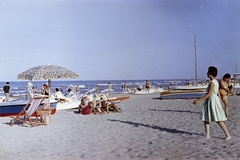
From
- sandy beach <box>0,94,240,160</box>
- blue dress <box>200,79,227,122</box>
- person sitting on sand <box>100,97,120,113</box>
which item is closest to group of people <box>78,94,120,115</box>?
person sitting on sand <box>100,97,120,113</box>

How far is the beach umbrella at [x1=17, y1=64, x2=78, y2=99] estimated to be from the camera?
996cm

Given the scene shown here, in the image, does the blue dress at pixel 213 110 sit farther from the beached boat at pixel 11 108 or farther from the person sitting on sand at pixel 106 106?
the beached boat at pixel 11 108

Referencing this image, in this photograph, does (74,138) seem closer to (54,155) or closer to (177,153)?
(54,155)

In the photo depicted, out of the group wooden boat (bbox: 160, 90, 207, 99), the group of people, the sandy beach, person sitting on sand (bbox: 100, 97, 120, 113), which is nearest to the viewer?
the sandy beach

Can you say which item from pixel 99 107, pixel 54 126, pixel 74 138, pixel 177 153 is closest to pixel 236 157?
pixel 177 153

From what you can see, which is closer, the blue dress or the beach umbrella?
the blue dress

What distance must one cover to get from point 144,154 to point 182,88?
1385 cm

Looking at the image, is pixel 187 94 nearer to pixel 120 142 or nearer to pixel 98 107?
pixel 98 107

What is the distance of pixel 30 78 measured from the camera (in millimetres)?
10102

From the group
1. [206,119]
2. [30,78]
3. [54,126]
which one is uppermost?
[30,78]

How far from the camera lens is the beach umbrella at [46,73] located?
32.7 ft

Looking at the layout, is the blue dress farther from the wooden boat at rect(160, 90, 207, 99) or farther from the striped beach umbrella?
the wooden boat at rect(160, 90, 207, 99)

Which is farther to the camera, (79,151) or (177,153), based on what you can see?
(79,151)

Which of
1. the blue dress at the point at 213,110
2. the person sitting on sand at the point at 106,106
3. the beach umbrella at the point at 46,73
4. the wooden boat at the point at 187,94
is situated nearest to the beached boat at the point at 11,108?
the beach umbrella at the point at 46,73
